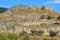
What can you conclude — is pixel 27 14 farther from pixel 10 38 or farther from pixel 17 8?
pixel 10 38

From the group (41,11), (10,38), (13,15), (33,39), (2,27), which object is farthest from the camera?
(41,11)

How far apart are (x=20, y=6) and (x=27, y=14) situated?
33.6 ft

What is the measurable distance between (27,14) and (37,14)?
11.6 feet

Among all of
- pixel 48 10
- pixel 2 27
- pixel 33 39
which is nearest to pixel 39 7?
pixel 48 10

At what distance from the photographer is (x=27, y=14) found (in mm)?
103062

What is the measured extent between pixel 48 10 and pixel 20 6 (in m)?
10.6

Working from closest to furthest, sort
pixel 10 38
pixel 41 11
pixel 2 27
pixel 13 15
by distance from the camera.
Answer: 1. pixel 10 38
2. pixel 2 27
3. pixel 13 15
4. pixel 41 11

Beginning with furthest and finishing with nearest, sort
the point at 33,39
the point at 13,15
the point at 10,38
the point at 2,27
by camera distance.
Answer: the point at 13,15
the point at 2,27
the point at 33,39
the point at 10,38

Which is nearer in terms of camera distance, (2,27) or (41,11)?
(2,27)

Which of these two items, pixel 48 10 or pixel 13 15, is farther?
pixel 48 10

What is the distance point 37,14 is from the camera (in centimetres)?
10381

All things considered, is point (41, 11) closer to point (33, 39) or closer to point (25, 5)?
point (25, 5)

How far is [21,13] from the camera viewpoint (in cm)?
10538

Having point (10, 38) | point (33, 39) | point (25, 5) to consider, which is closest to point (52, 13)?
point (25, 5)
